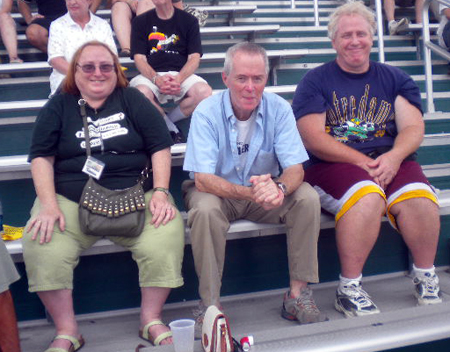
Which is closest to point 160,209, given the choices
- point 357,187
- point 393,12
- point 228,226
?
point 228,226

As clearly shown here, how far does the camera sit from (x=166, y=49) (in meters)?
3.04

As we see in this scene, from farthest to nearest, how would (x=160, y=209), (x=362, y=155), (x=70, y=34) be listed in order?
1. (x=70, y=34)
2. (x=362, y=155)
3. (x=160, y=209)

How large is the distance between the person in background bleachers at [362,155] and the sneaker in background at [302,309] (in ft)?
0.46

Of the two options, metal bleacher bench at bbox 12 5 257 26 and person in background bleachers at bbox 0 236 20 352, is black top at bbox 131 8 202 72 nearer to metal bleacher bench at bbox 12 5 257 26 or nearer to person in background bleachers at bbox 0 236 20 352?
metal bleacher bench at bbox 12 5 257 26

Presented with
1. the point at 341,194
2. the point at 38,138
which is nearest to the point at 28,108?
the point at 38,138

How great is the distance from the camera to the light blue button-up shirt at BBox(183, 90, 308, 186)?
1952 millimetres

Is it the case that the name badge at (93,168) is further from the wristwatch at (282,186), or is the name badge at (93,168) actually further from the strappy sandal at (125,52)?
the strappy sandal at (125,52)

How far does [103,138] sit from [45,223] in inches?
15.9

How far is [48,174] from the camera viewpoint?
189 centimetres

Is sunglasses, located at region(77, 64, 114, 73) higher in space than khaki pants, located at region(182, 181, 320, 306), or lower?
higher

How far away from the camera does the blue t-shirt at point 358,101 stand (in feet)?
7.11

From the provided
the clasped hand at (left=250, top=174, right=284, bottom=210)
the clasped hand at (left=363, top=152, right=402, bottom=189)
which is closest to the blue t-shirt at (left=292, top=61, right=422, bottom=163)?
the clasped hand at (left=363, top=152, right=402, bottom=189)

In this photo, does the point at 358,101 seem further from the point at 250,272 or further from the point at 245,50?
the point at 250,272

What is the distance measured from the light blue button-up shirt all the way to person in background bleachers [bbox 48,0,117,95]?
114 centimetres
